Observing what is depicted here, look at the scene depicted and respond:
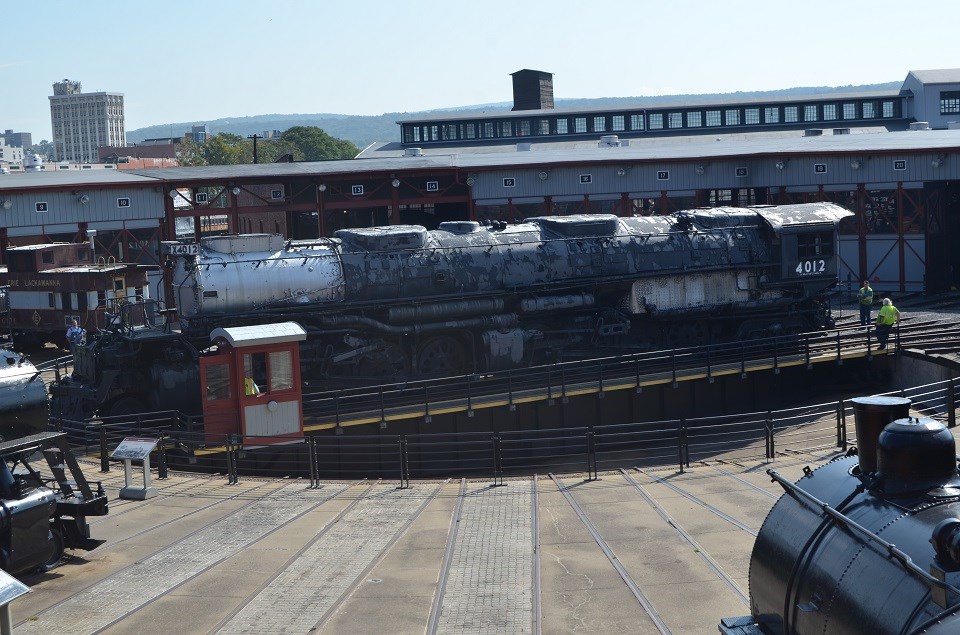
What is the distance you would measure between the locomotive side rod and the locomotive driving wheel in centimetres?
2106

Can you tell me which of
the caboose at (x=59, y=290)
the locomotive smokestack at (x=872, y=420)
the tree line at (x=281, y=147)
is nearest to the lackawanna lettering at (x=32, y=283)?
the caboose at (x=59, y=290)

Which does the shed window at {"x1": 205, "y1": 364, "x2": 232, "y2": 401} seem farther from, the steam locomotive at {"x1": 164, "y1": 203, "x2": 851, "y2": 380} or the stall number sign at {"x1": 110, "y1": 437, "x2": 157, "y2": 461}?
the stall number sign at {"x1": 110, "y1": 437, "x2": 157, "y2": 461}

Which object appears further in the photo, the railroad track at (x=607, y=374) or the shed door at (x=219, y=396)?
the railroad track at (x=607, y=374)

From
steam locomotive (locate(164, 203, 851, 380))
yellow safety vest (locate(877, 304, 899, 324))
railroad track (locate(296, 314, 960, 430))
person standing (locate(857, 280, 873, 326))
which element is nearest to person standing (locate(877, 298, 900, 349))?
yellow safety vest (locate(877, 304, 899, 324))

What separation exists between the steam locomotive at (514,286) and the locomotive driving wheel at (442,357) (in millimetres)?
41

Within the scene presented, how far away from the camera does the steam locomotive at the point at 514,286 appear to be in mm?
28203

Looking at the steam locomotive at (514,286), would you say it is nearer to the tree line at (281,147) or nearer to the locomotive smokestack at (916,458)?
the locomotive smokestack at (916,458)

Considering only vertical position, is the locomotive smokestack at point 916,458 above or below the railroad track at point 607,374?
above

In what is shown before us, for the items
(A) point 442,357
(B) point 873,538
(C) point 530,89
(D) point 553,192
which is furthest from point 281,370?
(C) point 530,89

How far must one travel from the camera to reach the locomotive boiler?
279 inches

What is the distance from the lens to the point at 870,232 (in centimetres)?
4634

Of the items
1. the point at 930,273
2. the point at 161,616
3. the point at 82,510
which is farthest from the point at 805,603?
the point at 930,273

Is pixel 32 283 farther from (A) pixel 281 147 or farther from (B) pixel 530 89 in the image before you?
(A) pixel 281 147

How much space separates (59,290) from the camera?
3638 cm
